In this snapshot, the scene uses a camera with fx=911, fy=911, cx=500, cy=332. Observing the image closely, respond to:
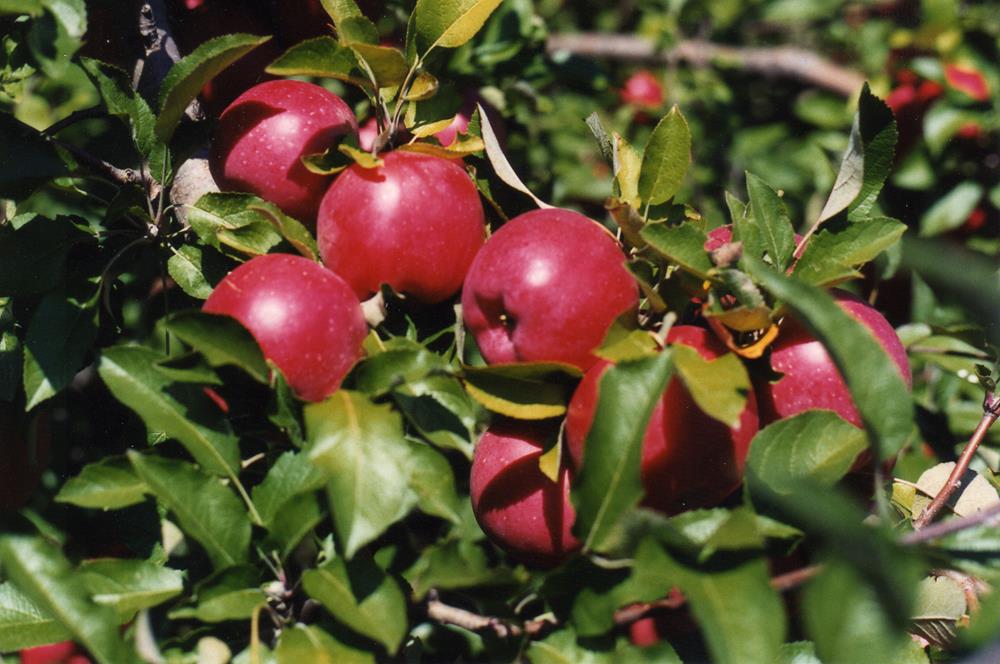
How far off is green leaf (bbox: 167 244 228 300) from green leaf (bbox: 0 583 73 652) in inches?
14.6

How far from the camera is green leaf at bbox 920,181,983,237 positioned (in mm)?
2211

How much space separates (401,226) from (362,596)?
378mm

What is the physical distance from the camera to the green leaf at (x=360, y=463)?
741 mm

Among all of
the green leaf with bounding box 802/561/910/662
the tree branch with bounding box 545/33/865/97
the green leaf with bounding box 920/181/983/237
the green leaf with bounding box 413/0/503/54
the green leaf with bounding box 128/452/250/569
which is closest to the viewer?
the green leaf with bounding box 802/561/910/662

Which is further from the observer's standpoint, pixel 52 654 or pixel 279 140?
pixel 52 654

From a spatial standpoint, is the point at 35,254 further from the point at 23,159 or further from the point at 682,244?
the point at 682,244

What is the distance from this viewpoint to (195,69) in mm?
912

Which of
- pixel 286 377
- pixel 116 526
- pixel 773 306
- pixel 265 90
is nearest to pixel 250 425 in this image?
pixel 286 377

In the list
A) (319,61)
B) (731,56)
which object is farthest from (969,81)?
(319,61)

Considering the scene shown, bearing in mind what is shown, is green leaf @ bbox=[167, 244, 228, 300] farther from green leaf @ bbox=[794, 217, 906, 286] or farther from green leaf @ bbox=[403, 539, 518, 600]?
green leaf @ bbox=[794, 217, 906, 286]

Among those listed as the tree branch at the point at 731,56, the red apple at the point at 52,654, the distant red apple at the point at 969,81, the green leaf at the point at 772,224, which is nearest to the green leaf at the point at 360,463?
the green leaf at the point at 772,224

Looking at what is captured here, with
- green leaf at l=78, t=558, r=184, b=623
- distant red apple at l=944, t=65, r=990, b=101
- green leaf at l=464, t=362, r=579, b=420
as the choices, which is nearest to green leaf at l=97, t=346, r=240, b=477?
green leaf at l=78, t=558, r=184, b=623

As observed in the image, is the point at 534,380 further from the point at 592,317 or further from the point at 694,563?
the point at 694,563

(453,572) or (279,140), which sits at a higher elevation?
(279,140)
